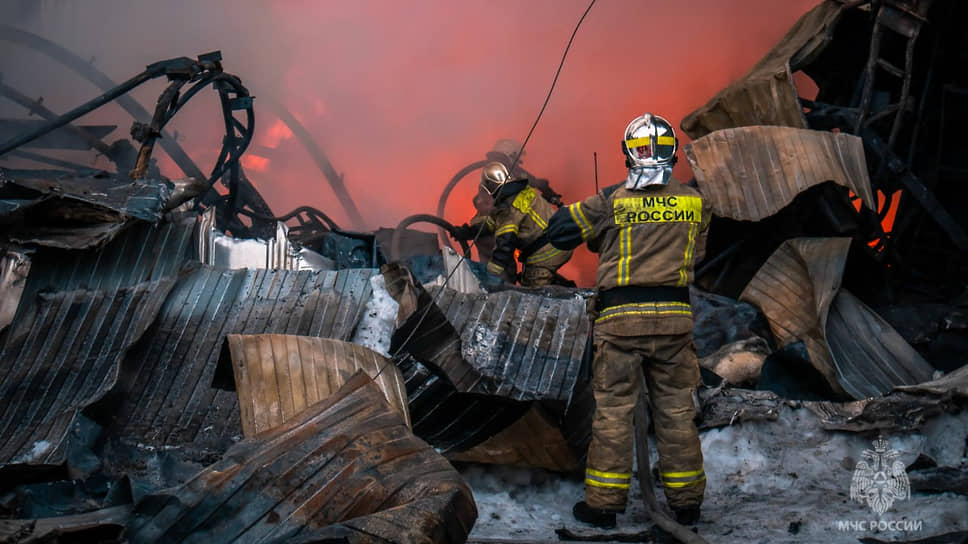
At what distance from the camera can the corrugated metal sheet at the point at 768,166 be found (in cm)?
652

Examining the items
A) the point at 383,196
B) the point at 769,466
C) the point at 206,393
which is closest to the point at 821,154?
the point at 769,466

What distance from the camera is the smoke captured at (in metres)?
13.2

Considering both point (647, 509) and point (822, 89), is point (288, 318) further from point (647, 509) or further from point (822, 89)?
point (822, 89)

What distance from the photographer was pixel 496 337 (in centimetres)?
459

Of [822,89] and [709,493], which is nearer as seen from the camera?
[709,493]

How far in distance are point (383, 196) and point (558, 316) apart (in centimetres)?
978

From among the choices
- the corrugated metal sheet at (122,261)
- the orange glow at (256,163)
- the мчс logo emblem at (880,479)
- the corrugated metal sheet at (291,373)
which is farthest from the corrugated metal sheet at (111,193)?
the orange glow at (256,163)

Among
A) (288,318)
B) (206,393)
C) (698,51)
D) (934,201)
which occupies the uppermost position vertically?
(698,51)

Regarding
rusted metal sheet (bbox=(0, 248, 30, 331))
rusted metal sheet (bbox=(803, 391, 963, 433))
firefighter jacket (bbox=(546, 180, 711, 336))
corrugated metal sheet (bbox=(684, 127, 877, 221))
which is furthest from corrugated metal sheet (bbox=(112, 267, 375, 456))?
corrugated metal sheet (bbox=(684, 127, 877, 221))

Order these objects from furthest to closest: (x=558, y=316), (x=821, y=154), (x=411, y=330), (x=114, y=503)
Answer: (x=821, y=154) → (x=558, y=316) → (x=411, y=330) → (x=114, y=503)

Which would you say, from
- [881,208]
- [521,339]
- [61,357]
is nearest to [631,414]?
[521,339]

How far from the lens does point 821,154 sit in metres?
6.59

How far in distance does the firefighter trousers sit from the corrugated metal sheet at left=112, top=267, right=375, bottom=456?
Answer: 1691 mm

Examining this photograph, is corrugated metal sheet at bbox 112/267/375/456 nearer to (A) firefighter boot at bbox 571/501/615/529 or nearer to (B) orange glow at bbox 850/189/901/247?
(A) firefighter boot at bbox 571/501/615/529
